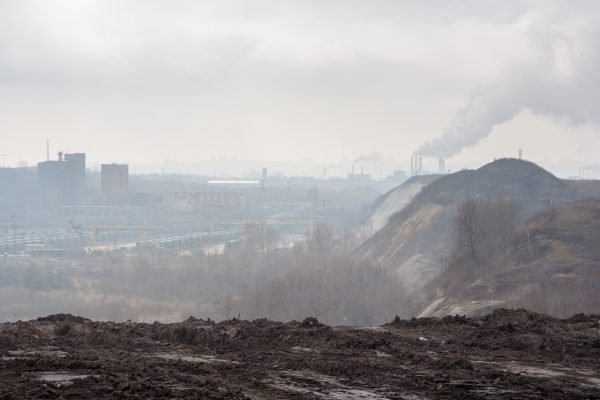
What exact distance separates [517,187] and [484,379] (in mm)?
51830

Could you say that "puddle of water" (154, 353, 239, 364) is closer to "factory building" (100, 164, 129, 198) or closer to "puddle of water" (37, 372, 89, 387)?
"puddle of water" (37, 372, 89, 387)

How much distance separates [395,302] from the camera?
38844 millimetres

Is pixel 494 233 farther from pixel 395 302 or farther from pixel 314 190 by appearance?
pixel 314 190

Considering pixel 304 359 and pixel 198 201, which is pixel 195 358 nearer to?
pixel 304 359

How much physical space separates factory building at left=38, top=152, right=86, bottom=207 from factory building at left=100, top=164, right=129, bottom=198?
3168 millimetres

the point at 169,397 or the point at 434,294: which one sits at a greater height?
the point at 169,397

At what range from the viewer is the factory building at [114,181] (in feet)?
357

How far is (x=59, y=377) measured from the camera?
30.2ft

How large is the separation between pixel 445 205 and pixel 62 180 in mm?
60287

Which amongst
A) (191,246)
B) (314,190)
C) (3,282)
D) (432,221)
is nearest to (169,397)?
(432,221)

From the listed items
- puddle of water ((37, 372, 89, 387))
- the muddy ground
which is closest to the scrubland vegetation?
the muddy ground

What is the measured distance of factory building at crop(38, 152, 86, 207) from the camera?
4082 inches

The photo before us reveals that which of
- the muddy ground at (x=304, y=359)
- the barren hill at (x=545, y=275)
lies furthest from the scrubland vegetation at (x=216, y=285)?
the muddy ground at (x=304, y=359)

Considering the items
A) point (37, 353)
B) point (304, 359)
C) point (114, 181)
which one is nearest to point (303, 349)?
point (304, 359)
